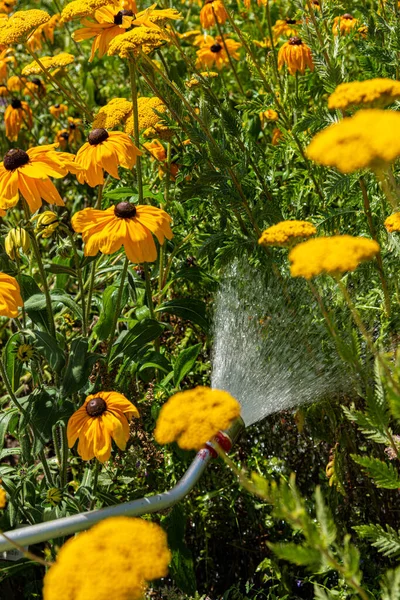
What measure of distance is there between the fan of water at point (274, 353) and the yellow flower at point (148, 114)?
0.59 meters

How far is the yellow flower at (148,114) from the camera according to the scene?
2.67m

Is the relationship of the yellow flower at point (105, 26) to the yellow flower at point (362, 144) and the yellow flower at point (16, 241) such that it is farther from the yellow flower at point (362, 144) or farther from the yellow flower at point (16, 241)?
the yellow flower at point (362, 144)

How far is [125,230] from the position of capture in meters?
2.19

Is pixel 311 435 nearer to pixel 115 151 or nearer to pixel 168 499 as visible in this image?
pixel 168 499

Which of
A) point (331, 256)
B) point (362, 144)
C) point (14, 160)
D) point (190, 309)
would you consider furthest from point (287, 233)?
point (190, 309)

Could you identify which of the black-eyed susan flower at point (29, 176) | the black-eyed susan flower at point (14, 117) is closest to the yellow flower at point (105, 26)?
the black-eyed susan flower at point (29, 176)

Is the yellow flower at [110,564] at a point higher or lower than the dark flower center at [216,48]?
higher

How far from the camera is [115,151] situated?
2350 mm

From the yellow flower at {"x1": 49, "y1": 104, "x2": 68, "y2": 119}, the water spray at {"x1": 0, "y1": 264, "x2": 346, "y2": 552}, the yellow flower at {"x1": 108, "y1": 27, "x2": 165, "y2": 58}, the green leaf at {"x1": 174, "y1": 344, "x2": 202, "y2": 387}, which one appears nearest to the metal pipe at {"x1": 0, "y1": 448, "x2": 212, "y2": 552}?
the water spray at {"x1": 0, "y1": 264, "x2": 346, "y2": 552}

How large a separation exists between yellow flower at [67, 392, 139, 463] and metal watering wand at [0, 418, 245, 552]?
0.70 ft

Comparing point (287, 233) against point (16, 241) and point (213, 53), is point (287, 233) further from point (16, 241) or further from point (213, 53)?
point (213, 53)

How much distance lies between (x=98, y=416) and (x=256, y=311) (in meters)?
0.58

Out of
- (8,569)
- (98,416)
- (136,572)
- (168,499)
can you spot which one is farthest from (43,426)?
(136,572)

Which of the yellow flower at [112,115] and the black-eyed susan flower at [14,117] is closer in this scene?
the yellow flower at [112,115]
